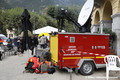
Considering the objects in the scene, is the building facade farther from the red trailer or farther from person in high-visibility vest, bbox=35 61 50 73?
person in high-visibility vest, bbox=35 61 50 73

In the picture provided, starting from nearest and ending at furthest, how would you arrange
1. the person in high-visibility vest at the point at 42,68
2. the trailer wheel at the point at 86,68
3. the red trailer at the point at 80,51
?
the red trailer at the point at 80,51 < the trailer wheel at the point at 86,68 < the person in high-visibility vest at the point at 42,68

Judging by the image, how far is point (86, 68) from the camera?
20.9 ft

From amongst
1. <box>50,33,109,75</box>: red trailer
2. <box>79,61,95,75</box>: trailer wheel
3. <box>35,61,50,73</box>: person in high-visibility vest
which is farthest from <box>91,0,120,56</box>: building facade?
<box>35,61,50,73</box>: person in high-visibility vest

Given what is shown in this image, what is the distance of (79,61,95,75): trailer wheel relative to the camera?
20.5 ft

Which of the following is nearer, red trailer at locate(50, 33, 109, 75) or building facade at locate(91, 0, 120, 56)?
red trailer at locate(50, 33, 109, 75)

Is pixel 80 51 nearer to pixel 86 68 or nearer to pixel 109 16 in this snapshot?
pixel 86 68

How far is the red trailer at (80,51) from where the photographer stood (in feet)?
19.6

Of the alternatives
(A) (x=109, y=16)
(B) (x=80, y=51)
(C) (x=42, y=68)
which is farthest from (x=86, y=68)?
(A) (x=109, y=16)

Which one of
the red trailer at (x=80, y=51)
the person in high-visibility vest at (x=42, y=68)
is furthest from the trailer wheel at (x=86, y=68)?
the person in high-visibility vest at (x=42, y=68)

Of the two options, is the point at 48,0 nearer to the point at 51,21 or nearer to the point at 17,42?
the point at 51,21

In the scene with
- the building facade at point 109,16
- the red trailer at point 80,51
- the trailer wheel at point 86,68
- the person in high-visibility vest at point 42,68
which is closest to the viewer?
the red trailer at point 80,51

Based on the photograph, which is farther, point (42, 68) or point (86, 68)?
point (42, 68)

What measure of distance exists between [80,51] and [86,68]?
936 millimetres

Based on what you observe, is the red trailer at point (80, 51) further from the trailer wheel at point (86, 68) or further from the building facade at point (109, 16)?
the building facade at point (109, 16)
